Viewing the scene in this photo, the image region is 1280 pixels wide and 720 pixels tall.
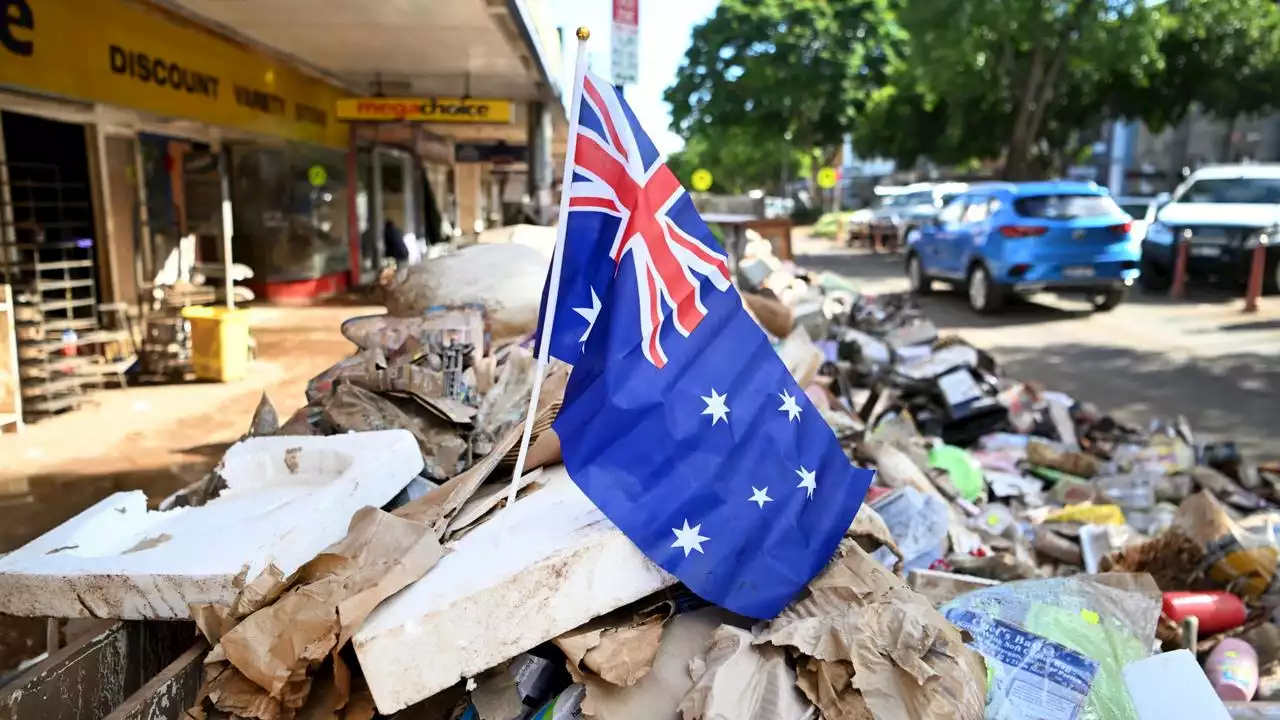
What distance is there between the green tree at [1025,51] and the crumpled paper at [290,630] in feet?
77.4


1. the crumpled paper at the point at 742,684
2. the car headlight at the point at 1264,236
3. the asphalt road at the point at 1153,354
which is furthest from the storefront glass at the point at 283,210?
the car headlight at the point at 1264,236

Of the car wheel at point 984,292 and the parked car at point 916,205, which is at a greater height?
the parked car at point 916,205

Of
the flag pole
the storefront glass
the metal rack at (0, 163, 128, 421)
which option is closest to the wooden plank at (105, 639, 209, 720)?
the flag pole

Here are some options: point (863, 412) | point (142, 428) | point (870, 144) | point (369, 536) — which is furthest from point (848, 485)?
point (870, 144)

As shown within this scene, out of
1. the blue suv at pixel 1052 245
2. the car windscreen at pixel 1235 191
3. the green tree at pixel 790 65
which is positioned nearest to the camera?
the blue suv at pixel 1052 245

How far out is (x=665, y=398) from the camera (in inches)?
95.3

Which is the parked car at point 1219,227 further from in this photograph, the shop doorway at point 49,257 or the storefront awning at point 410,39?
the shop doorway at point 49,257

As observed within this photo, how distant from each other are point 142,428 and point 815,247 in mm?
25566

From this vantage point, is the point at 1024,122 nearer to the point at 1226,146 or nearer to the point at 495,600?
→ the point at 1226,146

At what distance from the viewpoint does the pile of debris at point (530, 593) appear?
2.13 m

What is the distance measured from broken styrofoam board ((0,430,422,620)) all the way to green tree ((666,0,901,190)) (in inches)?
1416

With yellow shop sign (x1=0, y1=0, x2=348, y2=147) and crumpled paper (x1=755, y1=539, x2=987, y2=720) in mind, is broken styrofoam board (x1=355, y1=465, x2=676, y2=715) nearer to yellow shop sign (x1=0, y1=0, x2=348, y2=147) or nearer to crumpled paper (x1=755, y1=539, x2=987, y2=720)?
crumpled paper (x1=755, y1=539, x2=987, y2=720)

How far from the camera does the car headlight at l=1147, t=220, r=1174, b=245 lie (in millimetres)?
15008

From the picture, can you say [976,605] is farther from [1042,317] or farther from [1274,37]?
[1274,37]
